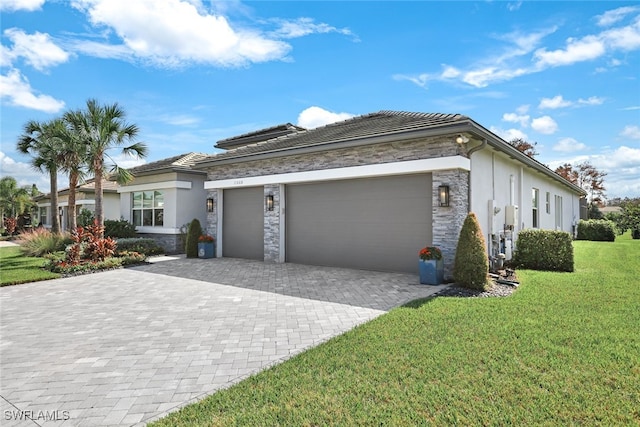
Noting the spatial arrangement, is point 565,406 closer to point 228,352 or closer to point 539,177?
point 228,352

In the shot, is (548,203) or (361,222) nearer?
(361,222)

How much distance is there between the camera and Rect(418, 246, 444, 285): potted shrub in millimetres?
8289

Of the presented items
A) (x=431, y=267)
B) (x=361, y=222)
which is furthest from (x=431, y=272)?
(x=361, y=222)

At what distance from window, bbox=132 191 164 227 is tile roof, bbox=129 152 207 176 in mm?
1164

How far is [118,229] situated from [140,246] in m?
2.78

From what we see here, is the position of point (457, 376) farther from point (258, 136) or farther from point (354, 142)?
point (258, 136)

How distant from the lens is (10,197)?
109 feet

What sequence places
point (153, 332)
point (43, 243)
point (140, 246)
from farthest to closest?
1. point (43, 243)
2. point (140, 246)
3. point (153, 332)

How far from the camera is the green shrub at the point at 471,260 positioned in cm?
762

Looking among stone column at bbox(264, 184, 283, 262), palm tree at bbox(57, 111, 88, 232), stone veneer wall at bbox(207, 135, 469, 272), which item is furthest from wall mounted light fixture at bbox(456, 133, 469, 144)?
palm tree at bbox(57, 111, 88, 232)

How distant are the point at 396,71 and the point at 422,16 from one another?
228 centimetres

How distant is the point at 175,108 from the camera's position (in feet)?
49.4

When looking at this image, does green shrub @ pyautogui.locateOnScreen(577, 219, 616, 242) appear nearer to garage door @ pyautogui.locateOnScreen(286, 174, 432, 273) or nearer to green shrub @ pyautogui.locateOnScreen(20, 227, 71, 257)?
garage door @ pyautogui.locateOnScreen(286, 174, 432, 273)

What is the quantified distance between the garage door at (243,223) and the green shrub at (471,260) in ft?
24.6
